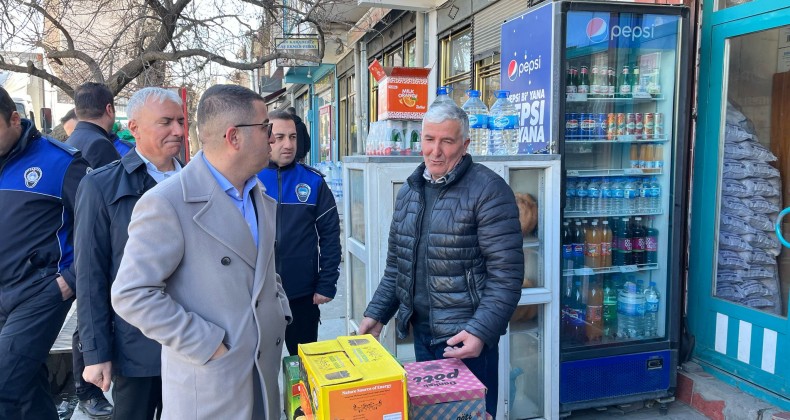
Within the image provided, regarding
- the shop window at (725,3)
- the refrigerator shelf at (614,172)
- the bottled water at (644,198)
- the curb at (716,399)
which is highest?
the shop window at (725,3)

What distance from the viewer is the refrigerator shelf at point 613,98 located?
369 centimetres

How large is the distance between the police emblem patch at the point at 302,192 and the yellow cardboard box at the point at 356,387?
5.43 ft

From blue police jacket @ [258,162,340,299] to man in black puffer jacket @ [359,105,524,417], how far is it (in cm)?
91

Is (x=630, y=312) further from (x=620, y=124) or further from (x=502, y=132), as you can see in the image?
(x=502, y=132)

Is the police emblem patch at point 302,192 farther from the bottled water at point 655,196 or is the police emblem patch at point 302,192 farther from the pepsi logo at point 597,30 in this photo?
the bottled water at point 655,196

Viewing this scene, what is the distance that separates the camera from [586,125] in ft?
12.4

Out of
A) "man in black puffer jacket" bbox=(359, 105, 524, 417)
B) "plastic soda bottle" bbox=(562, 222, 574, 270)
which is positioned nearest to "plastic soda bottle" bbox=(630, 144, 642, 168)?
"plastic soda bottle" bbox=(562, 222, 574, 270)

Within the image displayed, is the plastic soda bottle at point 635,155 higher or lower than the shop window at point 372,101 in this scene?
lower

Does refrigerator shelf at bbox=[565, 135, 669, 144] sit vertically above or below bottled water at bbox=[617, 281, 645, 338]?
above

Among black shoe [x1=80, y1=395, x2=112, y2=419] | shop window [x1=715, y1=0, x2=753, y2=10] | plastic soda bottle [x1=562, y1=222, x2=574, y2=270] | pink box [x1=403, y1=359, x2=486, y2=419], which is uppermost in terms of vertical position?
shop window [x1=715, y1=0, x2=753, y2=10]

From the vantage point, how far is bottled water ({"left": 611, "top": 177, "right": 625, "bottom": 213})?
3.90 m

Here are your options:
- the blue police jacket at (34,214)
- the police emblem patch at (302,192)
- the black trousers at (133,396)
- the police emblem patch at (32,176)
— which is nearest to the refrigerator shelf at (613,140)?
the police emblem patch at (302,192)

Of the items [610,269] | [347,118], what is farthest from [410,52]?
[610,269]

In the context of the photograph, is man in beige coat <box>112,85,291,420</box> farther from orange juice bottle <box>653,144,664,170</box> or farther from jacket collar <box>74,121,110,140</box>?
orange juice bottle <box>653,144,664,170</box>
